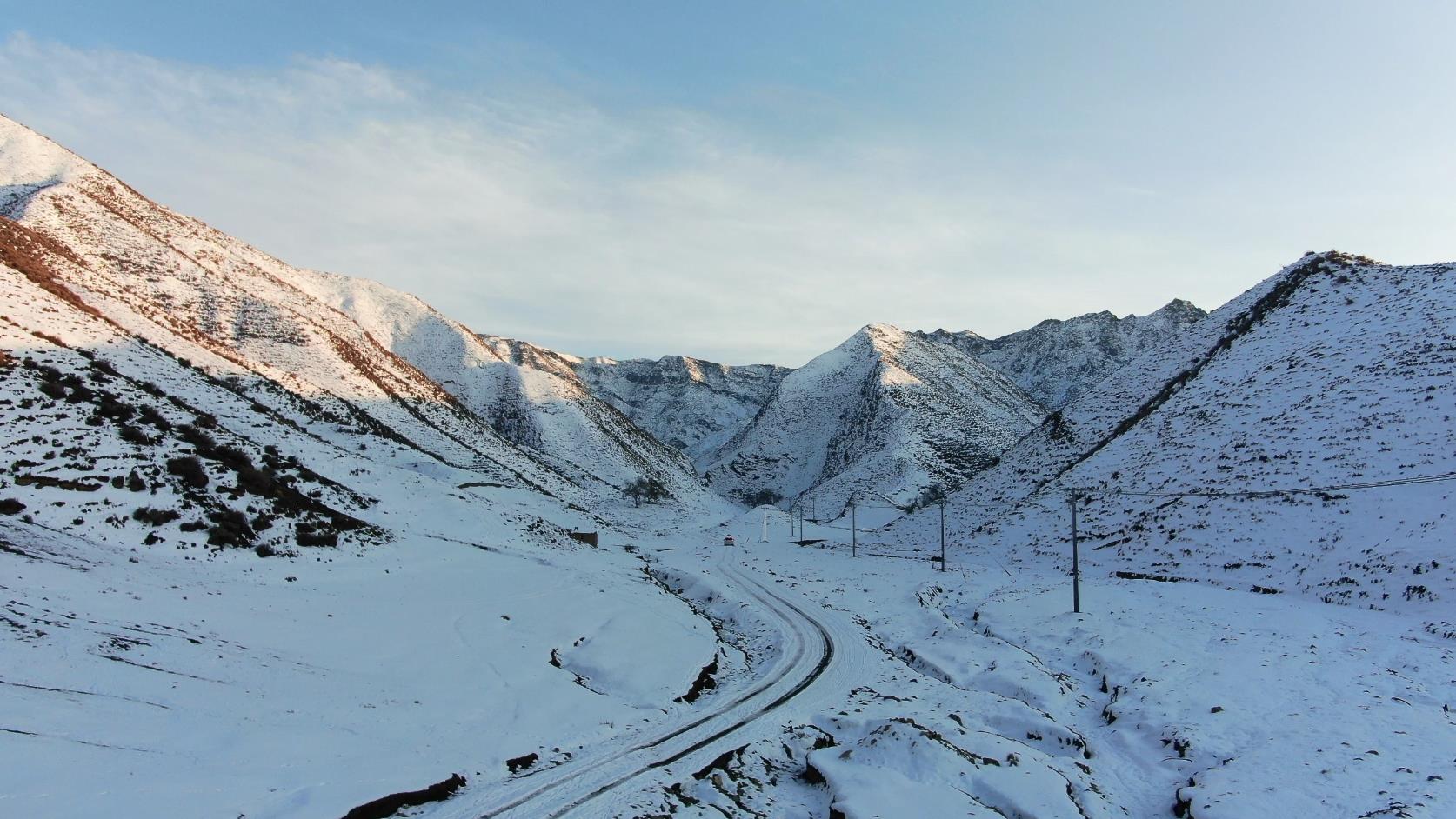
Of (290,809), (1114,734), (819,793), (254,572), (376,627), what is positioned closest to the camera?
(290,809)

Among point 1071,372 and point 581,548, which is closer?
point 581,548

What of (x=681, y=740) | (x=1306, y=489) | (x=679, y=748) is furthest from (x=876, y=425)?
(x=679, y=748)

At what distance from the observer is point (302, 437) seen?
135 ft

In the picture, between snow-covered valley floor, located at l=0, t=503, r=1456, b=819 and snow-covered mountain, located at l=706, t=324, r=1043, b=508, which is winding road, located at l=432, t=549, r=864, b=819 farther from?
snow-covered mountain, located at l=706, t=324, r=1043, b=508

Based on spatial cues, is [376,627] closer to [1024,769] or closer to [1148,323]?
[1024,769]

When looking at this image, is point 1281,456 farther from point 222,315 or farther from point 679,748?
point 222,315

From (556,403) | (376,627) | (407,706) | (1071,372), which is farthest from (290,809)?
(1071,372)

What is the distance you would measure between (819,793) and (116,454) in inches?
867

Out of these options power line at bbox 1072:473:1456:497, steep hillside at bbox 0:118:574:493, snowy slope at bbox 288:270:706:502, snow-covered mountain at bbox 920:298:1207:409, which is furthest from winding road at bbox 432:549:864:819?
snow-covered mountain at bbox 920:298:1207:409

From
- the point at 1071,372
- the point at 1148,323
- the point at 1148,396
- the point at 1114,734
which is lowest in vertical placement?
the point at 1114,734

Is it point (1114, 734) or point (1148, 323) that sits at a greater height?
point (1148, 323)

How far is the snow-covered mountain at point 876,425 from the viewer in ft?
330

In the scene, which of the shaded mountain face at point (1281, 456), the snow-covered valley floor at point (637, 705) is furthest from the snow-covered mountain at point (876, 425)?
the snow-covered valley floor at point (637, 705)

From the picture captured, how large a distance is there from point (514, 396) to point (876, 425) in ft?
193
